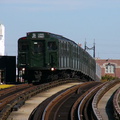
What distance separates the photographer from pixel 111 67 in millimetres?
91500

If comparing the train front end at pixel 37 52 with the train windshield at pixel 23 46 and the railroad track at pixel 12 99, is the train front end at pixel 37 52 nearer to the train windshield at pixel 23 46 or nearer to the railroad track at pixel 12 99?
the train windshield at pixel 23 46

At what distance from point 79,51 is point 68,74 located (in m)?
2.77

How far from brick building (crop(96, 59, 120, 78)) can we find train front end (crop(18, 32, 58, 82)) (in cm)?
6347

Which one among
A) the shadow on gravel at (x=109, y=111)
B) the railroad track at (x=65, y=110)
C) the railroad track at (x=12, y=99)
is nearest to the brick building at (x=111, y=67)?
the railroad track at (x=12, y=99)

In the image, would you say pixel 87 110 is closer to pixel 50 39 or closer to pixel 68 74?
pixel 50 39

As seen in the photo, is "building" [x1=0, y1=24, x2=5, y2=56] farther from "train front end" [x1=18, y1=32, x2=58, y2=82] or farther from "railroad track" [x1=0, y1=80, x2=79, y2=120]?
"railroad track" [x1=0, y1=80, x2=79, y2=120]

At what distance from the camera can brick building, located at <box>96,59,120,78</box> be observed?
3575 inches

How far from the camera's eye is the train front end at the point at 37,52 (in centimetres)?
2792

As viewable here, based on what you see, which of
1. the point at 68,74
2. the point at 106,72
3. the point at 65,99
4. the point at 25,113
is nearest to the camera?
the point at 25,113

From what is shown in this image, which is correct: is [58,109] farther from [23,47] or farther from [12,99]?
[23,47]

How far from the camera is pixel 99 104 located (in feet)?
63.1

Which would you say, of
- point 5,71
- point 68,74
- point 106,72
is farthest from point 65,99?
point 106,72

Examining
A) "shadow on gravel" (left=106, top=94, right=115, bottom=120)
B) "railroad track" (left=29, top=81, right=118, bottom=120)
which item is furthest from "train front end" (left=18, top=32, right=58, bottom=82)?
"shadow on gravel" (left=106, top=94, right=115, bottom=120)

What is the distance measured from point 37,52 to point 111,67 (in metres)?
64.7
